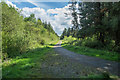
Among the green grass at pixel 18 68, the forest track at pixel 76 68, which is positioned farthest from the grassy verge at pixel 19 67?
the forest track at pixel 76 68

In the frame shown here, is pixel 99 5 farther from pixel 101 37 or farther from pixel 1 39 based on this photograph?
pixel 1 39

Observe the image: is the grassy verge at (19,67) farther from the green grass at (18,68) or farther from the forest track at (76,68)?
the forest track at (76,68)

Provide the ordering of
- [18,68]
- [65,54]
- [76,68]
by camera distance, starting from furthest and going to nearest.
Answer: [65,54], [76,68], [18,68]

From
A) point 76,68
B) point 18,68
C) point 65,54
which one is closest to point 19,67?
point 18,68

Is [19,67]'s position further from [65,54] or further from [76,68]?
[65,54]

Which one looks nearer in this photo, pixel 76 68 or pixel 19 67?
pixel 19 67

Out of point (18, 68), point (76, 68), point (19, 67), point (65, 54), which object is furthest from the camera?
point (65, 54)

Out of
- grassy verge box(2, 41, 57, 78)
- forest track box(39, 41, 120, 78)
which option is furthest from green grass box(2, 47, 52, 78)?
forest track box(39, 41, 120, 78)

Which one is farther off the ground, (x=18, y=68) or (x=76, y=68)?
(x=18, y=68)

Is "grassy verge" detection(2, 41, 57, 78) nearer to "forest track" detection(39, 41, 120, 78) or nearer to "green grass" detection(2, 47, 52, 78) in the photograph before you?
"green grass" detection(2, 47, 52, 78)

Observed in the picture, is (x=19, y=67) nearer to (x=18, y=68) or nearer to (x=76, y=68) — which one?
(x=18, y=68)

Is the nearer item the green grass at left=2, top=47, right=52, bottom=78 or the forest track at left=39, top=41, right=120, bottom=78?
the green grass at left=2, top=47, right=52, bottom=78

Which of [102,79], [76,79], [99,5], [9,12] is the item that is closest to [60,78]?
[76,79]

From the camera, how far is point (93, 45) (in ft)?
55.0
